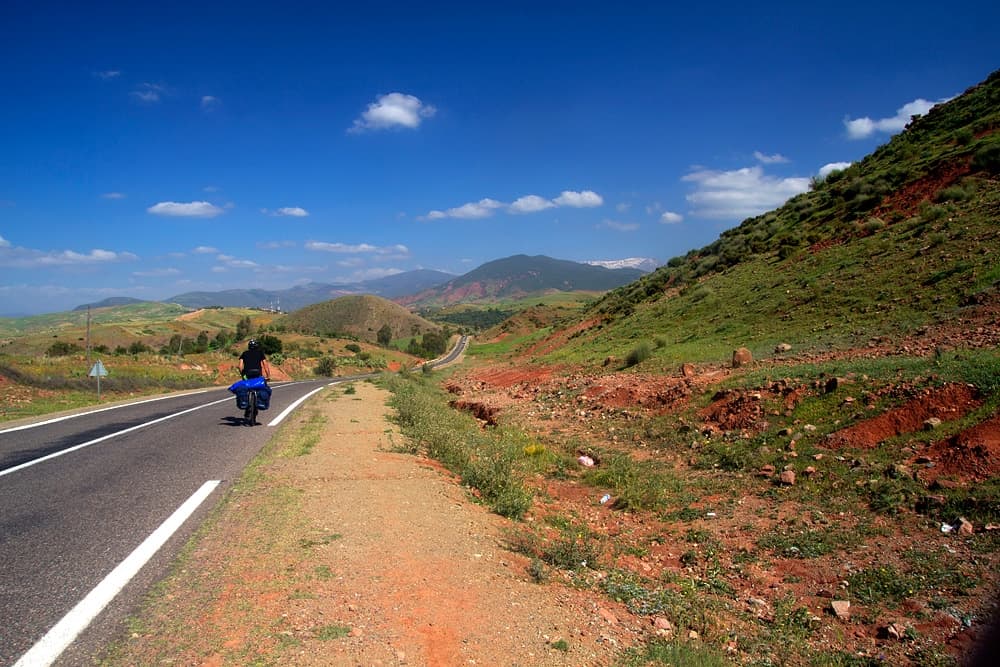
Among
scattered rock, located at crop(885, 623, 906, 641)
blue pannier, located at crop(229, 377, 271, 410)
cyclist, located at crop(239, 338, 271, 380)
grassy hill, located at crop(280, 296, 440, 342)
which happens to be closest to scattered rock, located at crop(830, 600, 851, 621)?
scattered rock, located at crop(885, 623, 906, 641)

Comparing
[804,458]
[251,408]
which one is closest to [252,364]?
[251,408]

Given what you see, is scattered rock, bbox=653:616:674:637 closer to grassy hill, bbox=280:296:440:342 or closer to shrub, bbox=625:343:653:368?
shrub, bbox=625:343:653:368

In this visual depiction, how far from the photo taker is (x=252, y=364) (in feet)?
39.6

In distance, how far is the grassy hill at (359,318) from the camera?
5482 inches

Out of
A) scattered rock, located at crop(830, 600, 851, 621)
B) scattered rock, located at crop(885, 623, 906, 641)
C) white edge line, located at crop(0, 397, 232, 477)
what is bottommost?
scattered rock, located at crop(830, 600, 851, 621)

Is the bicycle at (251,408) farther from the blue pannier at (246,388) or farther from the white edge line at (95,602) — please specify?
the white edge line at (95,602)

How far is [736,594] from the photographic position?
5.76 metres

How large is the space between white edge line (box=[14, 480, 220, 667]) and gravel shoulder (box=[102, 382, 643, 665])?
304 mm

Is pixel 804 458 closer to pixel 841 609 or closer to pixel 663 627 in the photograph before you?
pixel 841 609

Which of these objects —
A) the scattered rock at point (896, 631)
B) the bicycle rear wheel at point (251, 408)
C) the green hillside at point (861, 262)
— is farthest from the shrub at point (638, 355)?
the scattered rock at point (896, 631)

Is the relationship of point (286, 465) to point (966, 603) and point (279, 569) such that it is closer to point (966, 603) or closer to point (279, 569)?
point (279, 569)

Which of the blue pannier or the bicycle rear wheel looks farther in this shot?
the bicycle rear wheel

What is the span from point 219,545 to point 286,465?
3.18 metres

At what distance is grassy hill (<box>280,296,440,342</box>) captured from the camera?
457 ft
